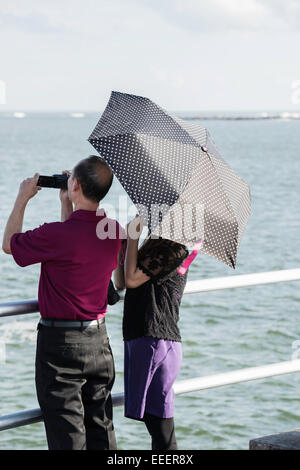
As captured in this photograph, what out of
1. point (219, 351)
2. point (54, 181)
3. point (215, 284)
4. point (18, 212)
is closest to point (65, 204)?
point (54, 181)

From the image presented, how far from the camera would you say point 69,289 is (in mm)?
3248

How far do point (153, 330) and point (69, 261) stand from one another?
495 mm

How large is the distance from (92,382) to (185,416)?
8585 millimetres

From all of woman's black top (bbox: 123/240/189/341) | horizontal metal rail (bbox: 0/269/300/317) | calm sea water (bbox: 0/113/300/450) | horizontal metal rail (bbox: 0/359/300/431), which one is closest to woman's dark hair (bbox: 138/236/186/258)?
woman's black top (bbox: 123/240/189/341)

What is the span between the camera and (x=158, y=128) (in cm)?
348

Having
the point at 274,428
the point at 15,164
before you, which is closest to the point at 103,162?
the point at 274,428

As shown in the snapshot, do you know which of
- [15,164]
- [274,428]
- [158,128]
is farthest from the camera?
[15,164]

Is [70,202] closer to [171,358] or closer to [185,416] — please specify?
[171,358]

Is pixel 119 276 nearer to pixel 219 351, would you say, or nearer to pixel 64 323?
pixel 64 323

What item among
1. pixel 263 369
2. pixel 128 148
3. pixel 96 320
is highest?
pixel 128 148

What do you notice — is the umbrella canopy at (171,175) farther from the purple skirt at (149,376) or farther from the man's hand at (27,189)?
the purple skirt at (149,376)

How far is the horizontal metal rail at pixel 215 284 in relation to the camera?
3.24 meters

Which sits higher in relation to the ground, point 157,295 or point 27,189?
point 27,189

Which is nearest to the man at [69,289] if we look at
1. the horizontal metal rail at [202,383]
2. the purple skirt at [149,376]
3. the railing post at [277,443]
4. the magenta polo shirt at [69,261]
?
the magenta polo shirt at [69,261]
